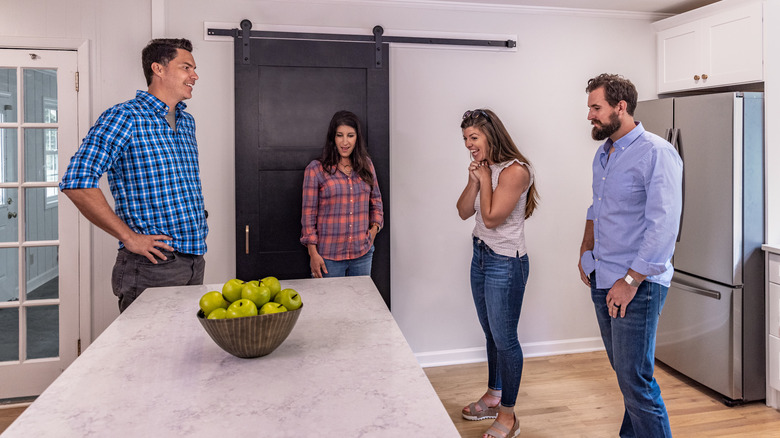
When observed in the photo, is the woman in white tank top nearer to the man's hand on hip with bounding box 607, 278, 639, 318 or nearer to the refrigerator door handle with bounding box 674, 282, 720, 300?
the man's hand on hip with bounding box 607, 278, 639, 318

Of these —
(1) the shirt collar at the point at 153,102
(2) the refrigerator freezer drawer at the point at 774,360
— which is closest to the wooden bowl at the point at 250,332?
(1) the shirt collar at the point at 153,102

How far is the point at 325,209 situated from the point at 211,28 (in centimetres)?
122

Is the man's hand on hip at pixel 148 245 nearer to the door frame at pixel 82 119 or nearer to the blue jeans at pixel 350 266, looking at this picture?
the blue jeans at pixel 350 266

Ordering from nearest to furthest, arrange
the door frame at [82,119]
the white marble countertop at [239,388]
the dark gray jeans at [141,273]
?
the white marble countertop at [239,388] → the dark gray jeans at [141,273] → the door frame at [82,119]

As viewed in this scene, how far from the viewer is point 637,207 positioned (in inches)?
74.4

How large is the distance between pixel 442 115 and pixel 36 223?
2394 millimetres

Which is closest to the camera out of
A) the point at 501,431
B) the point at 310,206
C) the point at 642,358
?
the point at 642,358

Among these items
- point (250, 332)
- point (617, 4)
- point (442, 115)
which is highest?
point (617, 4)

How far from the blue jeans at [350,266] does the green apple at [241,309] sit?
1.67m

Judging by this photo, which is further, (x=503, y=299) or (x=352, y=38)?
(x=352, y=38)

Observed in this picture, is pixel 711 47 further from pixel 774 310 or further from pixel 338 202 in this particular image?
pixel 338 202

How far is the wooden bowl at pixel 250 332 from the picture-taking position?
3.59 ft

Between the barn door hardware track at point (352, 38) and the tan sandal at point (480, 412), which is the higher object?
the barn door hardware track at point (352, 38)

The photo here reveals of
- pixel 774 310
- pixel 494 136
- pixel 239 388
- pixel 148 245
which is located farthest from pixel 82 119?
pixel 774 310
